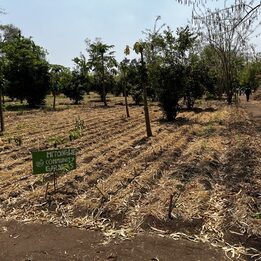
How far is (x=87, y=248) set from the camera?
15.8 ft

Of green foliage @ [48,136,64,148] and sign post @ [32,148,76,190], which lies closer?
sign post @ [32,148,76,190]

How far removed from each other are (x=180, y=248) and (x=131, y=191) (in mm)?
2066

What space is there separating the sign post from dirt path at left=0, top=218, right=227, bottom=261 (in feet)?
4.17

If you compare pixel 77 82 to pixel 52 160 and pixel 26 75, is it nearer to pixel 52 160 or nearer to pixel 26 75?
pixel 26 75

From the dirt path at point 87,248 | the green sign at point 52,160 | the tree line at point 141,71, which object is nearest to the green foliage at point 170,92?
the tree line at point 141,71

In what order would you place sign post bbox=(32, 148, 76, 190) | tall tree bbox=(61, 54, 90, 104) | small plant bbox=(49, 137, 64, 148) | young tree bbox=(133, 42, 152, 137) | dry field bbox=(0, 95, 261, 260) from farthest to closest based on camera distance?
tall tree bbox=(61, 54, 90, 104)
young tree bbox=(133, 42, 152, 137)
small plant bbox=(49, 137, 64, 148)
sign post bbox=(32, 148, 76, 190)
dry field bbox=(0, 95, 261, 260)

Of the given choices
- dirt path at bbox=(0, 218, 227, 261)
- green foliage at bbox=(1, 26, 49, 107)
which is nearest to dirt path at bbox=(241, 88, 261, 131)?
dirt path at bbox=(0, 218, 227, 261)

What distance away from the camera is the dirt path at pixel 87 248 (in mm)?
4562

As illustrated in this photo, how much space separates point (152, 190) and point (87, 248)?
2.17 m

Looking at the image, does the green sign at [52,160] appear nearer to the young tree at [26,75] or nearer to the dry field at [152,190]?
the dry field at [152,190]

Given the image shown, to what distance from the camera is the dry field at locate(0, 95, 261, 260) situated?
209 inches

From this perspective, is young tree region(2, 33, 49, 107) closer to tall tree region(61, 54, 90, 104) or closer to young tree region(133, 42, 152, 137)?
tall tree region(61, 54, 90, 104)

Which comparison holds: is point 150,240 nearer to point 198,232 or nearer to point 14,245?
point 198,232

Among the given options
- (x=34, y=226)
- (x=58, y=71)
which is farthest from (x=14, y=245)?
(x=58, y=71)
